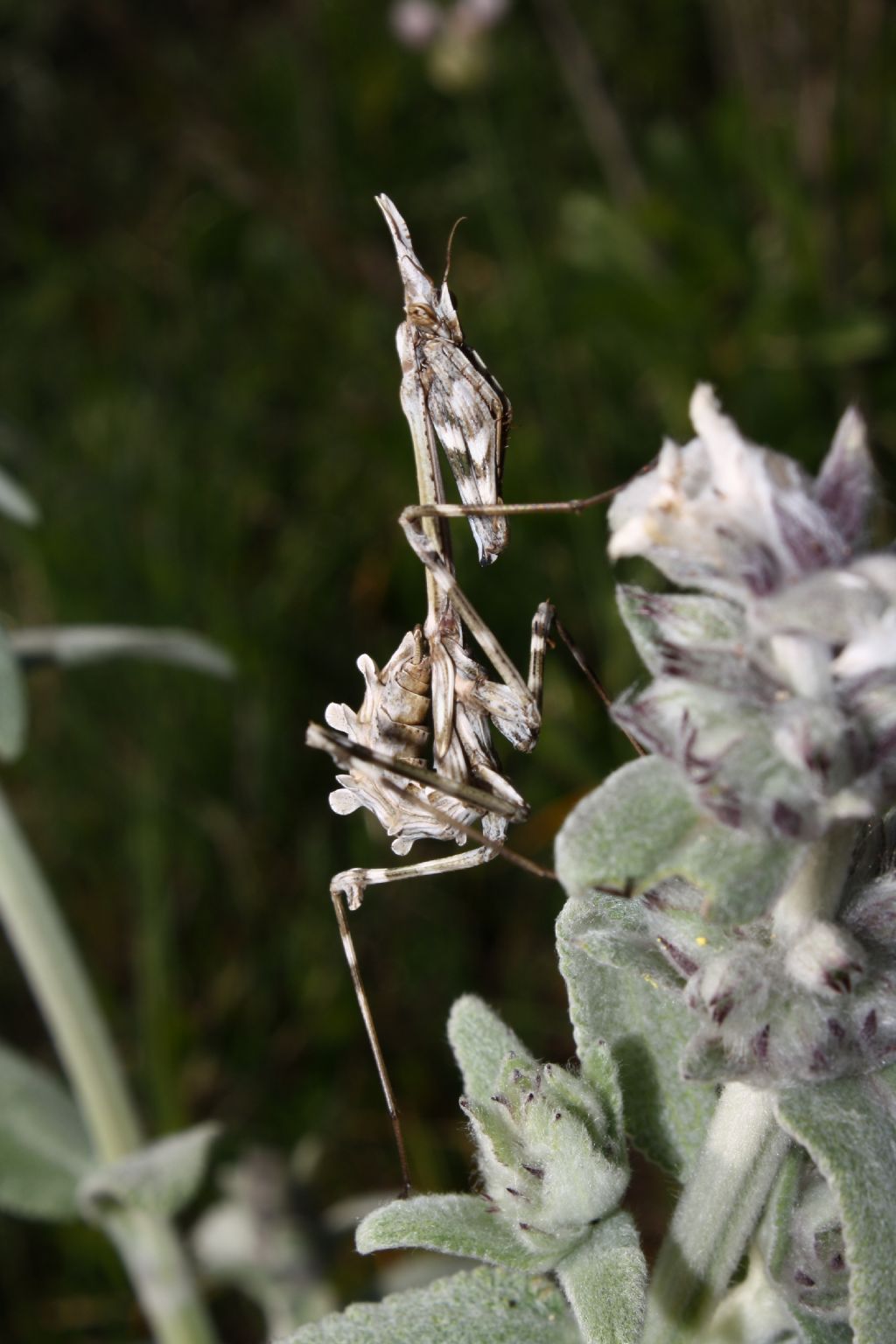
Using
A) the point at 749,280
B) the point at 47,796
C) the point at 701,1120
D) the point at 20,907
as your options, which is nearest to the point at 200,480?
the point at 47,796

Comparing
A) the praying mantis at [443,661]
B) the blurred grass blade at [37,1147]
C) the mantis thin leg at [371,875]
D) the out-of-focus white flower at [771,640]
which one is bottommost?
the out-of-focus white flower at [771,640]

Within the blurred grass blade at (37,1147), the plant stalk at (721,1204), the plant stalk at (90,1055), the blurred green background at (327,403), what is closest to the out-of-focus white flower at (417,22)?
the blurred green background at (327,403)

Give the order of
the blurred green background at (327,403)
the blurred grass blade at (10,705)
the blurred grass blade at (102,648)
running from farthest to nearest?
the blurred green background at (327,403) → the blurred grass blade at (102,648) → the blurred grass blade at (10,705)

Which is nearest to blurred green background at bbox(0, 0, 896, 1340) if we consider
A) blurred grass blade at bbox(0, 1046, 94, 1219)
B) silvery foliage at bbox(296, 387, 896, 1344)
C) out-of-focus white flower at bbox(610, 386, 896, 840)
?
blurred grass blade at bbox(0, 1046, 94, 1219)

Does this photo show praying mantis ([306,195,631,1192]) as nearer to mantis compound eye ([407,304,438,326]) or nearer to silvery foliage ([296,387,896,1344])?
mantis compound eye ([407,304,438,326])

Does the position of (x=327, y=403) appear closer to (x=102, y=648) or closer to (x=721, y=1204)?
(x=102, y=648)

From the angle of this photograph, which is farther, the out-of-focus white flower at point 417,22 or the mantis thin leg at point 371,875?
the out-of-focus white flower at point 417,22

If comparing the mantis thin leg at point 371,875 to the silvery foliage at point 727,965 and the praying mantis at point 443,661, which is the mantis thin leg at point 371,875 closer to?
the praying mantis at point 443,661
